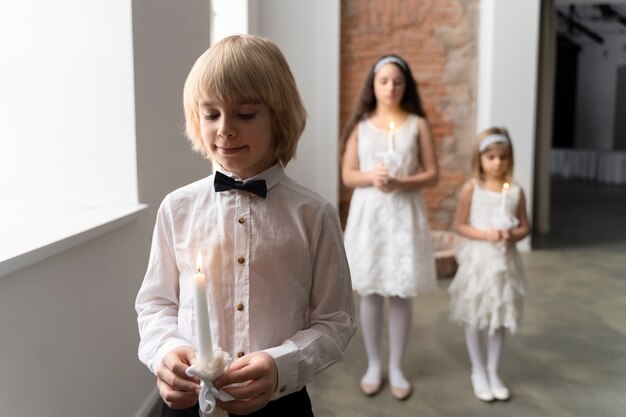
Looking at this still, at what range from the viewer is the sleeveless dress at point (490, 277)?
257cm

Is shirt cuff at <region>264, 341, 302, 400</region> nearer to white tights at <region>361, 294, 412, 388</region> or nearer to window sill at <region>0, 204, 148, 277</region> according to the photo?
window sill at <region>0, 204, 148, 277</region>

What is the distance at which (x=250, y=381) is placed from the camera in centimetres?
102

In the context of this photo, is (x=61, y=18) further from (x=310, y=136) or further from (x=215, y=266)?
(x=310, y=136)

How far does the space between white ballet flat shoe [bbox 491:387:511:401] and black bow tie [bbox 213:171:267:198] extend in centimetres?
192

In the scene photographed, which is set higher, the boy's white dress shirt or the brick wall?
the brick wall

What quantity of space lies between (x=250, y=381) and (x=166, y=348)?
0.58 ft

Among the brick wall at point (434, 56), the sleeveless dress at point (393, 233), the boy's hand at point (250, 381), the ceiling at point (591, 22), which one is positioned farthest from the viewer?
the ceiling at point (591, 22)

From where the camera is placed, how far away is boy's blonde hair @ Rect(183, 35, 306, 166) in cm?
104

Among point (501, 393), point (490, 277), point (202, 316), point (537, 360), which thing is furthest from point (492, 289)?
point (202, 316)

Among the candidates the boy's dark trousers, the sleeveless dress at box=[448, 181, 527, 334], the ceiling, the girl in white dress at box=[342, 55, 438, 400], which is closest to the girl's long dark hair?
the girl in white dress at box=[342, 55, 438, 400]

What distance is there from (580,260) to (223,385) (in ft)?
16.0

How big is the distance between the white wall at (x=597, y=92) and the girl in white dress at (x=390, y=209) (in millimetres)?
12183

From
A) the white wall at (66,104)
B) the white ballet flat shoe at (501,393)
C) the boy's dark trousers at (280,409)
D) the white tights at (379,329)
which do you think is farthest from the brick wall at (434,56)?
the boy's dark trousers at (280,409)

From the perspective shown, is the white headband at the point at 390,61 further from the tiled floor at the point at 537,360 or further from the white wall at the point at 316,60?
the white wall at the point at 316,60
